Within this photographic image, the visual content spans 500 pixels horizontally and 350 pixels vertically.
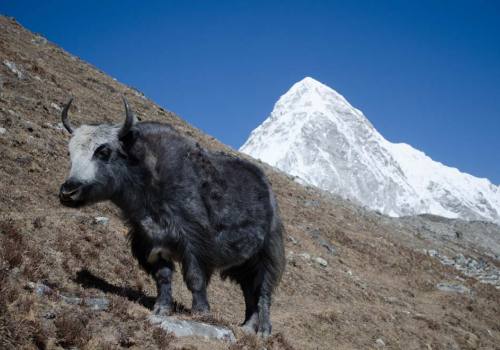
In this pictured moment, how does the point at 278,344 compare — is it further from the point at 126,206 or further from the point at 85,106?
the point at 85,106

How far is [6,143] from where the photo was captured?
13500 millimetres

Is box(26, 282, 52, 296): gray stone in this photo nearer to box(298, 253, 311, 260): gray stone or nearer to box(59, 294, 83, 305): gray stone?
box(59, 294, 83, 305): gray stone

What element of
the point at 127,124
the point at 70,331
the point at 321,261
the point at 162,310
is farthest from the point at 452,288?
the point at 70,331

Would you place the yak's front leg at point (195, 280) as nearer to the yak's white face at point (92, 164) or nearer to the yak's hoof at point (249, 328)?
the yak's hoof at point (249, 328)

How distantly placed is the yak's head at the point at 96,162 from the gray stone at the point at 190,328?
5.88 ft

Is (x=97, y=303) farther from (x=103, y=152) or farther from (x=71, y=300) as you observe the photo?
(x=103, y=152)

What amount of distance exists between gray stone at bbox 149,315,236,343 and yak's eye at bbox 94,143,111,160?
7.25ft

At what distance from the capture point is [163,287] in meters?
6.83

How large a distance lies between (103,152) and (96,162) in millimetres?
171

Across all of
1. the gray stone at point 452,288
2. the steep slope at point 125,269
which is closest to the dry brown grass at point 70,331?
the steep slope at point 125,269

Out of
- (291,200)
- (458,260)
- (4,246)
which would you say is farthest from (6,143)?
(458,260)

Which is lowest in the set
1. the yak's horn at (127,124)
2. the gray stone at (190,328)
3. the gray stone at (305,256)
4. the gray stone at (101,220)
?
the gray stone at (190,328)

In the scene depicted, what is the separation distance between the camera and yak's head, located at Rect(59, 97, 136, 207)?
6.42m

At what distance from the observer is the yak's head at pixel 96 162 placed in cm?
642
